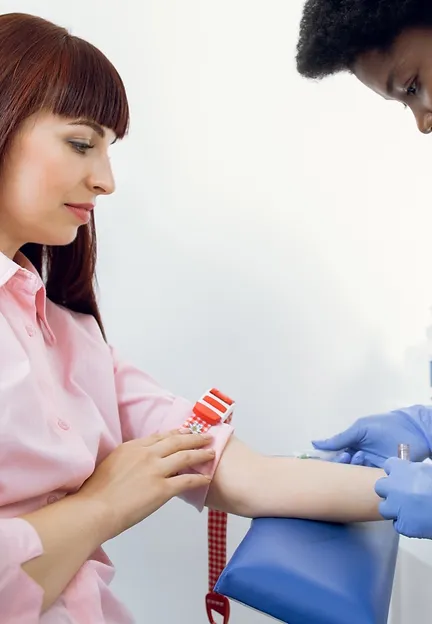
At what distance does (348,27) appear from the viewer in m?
0.91

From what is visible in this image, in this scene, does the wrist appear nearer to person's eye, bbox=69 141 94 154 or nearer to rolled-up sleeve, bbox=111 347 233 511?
rolled-up sleeve, bbox=111 347 233 511

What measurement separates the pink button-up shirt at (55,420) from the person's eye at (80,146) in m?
0.18

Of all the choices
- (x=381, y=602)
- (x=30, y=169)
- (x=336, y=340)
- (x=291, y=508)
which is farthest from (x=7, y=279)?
(x=336, y=340)

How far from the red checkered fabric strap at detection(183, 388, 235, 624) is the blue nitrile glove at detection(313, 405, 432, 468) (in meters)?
0.22

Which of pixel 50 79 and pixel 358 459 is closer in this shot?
pixel 50 79

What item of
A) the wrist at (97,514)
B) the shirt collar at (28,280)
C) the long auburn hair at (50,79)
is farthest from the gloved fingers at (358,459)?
the long auburn hair at (50,79)

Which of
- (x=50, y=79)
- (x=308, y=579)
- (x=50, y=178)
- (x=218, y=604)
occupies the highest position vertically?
(x=50, y=79)

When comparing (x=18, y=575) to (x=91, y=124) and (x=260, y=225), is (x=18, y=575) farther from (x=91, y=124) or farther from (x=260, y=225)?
(x=260, y=225)

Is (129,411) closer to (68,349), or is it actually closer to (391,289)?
(68,349)

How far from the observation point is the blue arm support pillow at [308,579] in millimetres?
676

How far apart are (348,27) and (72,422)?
0.68 m

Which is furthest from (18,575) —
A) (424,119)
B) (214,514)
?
(424,119)

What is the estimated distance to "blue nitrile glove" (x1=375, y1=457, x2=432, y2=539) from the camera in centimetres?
80

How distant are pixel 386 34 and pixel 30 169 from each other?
0.53 m
